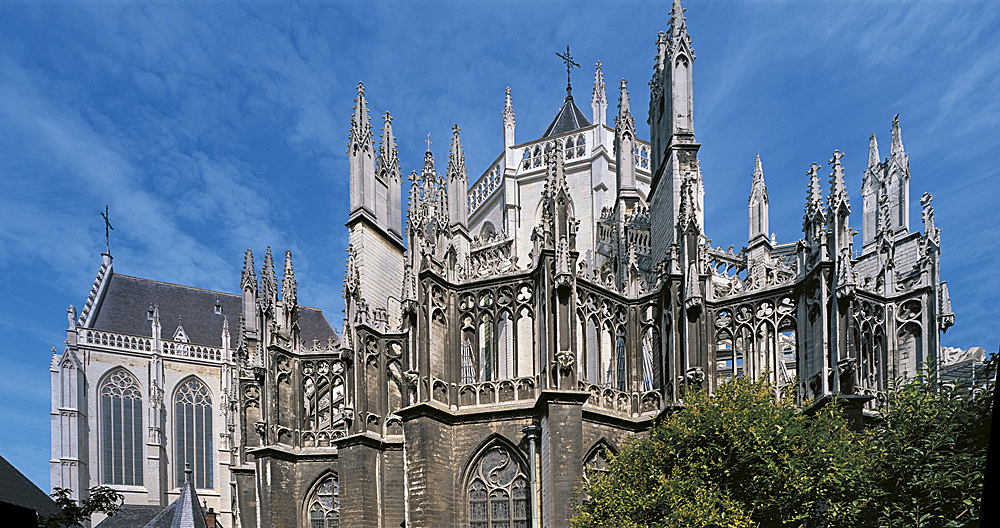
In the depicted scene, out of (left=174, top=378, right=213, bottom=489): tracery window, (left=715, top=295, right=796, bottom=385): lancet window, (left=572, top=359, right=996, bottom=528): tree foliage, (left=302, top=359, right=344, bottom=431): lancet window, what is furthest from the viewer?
(left=174, top=378, right=213, bottom=489): tracery window

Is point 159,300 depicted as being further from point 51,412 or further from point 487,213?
point 487,213

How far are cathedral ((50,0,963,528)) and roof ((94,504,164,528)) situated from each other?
12492 mm

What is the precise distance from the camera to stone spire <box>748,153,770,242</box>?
27953mm

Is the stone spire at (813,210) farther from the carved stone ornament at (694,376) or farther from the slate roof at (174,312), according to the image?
the slate roof at (174,312)

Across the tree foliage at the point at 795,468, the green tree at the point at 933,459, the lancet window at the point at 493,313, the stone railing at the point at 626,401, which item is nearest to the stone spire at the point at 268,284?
the lancet window at the point at 493,313

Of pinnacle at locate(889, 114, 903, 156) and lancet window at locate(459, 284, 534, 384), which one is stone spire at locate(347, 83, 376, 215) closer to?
lancet window at locate(459, 284, 534, 384)

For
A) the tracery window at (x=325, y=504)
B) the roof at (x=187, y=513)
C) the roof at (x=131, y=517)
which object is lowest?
the roof at (x=131, y=517)

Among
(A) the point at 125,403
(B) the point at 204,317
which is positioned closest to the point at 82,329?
(A) the point at 125,403

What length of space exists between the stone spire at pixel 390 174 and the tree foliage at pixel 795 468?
48.4 ft

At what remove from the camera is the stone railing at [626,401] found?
1865 centimetres

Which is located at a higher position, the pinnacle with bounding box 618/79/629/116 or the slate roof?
the pinnacle with bounding box 618/79/629/116

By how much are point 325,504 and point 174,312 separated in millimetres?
35692

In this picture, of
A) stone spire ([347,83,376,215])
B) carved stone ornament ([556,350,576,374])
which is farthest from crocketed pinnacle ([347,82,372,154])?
carved stone ornament ([556,350,576,374])

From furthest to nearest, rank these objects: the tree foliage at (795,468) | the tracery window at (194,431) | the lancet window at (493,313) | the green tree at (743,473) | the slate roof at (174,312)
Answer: the slate roof at (174,312) → the tracery window at (194,431) → the lancet window at (493,313) → the green tree at (743,473) → the tree foliage at (795,468)
